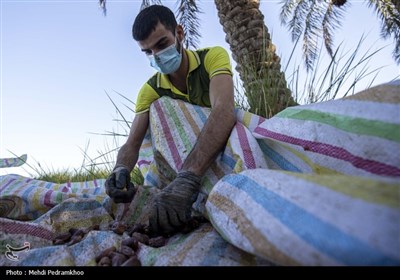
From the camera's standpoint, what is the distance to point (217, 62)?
1.78 m

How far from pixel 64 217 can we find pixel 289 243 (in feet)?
3.36

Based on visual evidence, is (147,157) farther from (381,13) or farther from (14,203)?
(381,13)

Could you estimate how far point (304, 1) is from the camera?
19.0 feet

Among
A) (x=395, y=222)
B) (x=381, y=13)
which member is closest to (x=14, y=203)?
(x=395, y=222)

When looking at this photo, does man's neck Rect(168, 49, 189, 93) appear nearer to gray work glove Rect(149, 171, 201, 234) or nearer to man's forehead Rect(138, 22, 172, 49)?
man's forehead Rect(138, 22, 172, 49)

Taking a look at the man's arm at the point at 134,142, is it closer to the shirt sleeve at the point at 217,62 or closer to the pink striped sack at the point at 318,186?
the shirt sleeve at the point at 217,62

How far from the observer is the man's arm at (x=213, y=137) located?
4.12ft

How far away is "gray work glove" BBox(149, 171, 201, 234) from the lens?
1079 mm

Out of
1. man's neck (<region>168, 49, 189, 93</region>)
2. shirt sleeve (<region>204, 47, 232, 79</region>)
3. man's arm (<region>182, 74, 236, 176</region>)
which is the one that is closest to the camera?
man's arm (<region>182, 74, 236, 176</region>)

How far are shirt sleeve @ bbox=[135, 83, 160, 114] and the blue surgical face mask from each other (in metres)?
0.16

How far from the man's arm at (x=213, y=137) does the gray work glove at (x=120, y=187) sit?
0.29 metres

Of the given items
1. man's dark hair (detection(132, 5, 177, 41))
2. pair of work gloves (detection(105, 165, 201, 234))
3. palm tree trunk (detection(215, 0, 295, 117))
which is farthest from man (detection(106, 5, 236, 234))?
palm tree trunk (detection(215, 0, 295, 117))

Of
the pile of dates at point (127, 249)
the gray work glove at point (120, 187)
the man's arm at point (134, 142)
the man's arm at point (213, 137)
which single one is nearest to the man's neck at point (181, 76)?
the man's arm at point (134, 142)

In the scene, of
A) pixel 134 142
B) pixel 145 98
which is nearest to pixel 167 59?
pixel 145 98
